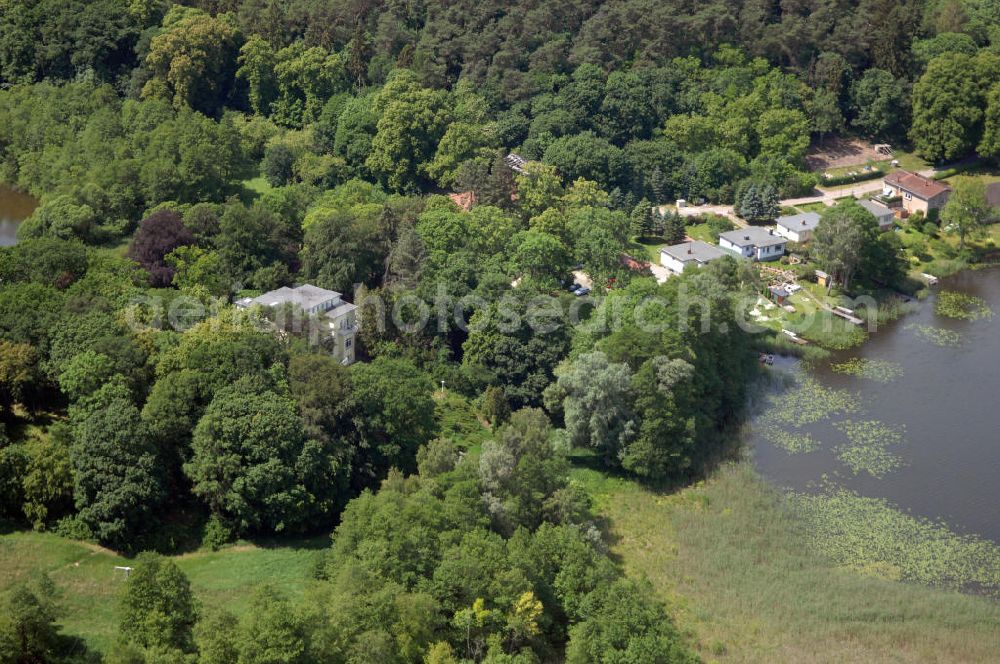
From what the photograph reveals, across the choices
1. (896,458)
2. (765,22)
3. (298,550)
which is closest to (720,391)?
(896,458)

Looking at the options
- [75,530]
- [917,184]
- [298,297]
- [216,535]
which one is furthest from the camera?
[917,184]

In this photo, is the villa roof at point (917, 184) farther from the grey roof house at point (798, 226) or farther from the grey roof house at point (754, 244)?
the grey roof house at point (754, 244)

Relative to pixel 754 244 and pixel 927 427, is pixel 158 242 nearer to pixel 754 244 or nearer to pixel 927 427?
pixel 754 244

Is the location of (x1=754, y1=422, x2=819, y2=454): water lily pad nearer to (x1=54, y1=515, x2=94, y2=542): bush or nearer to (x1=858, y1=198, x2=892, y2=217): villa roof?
(x1=858, y1=198, x2=892, y2=217): villa roof

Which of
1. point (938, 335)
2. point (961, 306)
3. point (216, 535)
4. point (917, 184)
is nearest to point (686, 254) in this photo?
point (938, 335)

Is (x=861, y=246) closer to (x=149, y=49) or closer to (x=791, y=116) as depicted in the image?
(x=791, y=116)

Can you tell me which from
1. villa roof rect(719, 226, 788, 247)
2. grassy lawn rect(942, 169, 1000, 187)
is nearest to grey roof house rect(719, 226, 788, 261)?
villa roof rect(719, 226, 788, 247)
